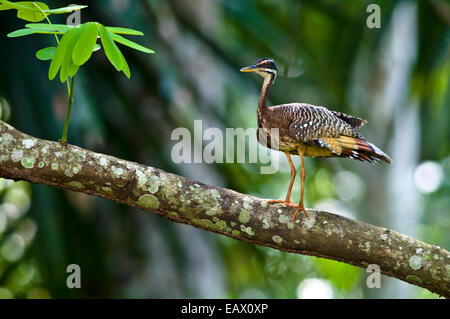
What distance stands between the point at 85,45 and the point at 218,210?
1.14m

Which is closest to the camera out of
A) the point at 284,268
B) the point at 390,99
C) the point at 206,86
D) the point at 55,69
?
the point at 55,69

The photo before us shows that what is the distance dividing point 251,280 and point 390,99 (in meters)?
4.62

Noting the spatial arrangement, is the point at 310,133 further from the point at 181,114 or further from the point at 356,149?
the point at 181,114

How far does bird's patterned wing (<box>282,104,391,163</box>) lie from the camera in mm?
3314

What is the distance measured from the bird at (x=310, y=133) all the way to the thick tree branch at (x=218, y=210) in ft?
0.48

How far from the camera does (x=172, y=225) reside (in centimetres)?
768

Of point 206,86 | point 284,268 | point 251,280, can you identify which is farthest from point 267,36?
point 284,268

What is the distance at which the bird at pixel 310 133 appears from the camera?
131 inches

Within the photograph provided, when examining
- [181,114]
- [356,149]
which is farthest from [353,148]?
[181,114]

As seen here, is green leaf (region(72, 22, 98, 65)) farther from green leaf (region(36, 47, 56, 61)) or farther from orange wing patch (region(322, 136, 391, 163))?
orange wing patch (region(322, 136, 391, 163))

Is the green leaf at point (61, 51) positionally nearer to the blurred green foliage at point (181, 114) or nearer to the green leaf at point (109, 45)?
the green leaf at point (109, 45)

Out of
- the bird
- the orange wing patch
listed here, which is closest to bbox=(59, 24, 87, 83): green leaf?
the bird

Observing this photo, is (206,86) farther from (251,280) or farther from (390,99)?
(390,99)

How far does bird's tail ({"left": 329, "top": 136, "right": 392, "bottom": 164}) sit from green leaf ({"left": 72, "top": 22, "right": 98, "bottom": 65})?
61.0 inches
